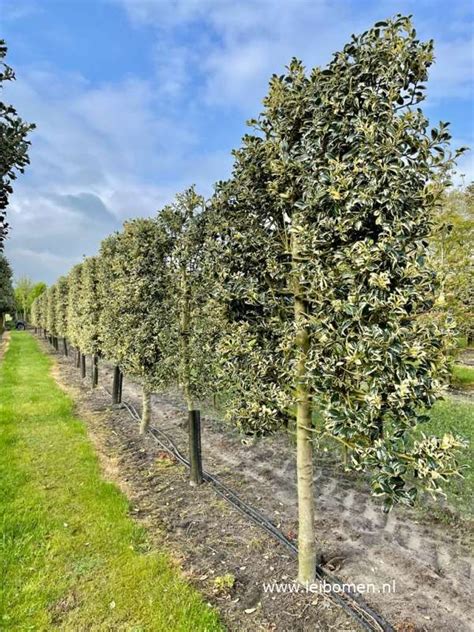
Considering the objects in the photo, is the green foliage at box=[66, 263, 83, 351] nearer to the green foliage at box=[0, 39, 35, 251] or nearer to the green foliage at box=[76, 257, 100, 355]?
the green foliage at box=[76, 257, 100, 355]

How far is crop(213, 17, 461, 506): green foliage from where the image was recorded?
2.60m

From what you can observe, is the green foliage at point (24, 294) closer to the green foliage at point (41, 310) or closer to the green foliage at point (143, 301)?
the green foliage at point (41, 310)

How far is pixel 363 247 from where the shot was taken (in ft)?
8.78

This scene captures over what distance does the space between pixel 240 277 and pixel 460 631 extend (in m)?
3.34

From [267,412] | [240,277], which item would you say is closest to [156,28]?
[240,277]

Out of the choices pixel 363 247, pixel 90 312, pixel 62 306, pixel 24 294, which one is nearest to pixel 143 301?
pixel 363 247

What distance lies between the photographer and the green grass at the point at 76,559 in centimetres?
308

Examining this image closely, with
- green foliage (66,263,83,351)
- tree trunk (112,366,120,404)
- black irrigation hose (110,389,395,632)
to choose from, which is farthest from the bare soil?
green foliage (66,263,83,351)

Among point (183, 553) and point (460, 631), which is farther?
point (183, 553)

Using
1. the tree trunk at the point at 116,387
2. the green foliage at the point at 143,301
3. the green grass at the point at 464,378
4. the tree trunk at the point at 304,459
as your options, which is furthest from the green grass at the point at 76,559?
the green grass at the point at 464,378

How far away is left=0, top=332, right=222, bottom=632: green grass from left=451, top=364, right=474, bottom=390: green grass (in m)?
13.5

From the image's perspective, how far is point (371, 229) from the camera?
2926 mm

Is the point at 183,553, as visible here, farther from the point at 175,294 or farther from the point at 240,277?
the point at 175,294

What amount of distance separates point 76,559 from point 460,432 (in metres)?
7.83
